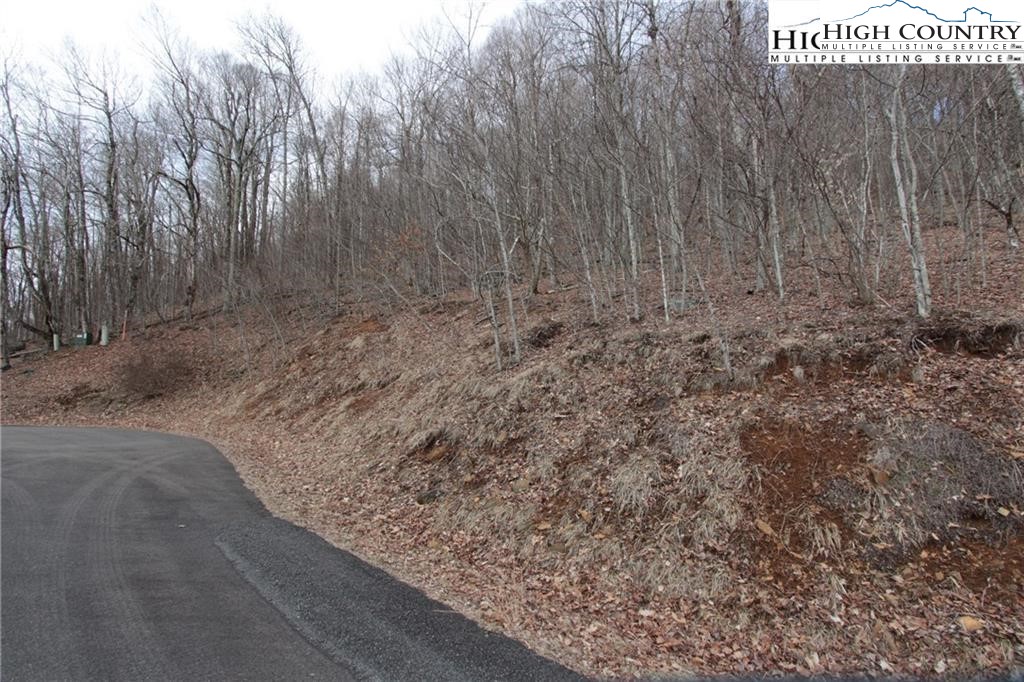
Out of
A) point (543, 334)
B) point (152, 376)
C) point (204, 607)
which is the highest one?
point (543, 334)

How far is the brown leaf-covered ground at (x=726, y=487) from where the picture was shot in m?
4.10

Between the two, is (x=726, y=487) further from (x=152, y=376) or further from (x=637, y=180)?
(x=152, y=376)

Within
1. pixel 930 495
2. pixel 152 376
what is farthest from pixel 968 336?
pixel 152 376

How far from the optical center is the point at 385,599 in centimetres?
461

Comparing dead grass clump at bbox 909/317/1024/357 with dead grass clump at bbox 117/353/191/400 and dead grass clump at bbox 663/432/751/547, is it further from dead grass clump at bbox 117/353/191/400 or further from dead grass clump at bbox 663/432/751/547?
dead grass clump at bbox 117/353/191/400

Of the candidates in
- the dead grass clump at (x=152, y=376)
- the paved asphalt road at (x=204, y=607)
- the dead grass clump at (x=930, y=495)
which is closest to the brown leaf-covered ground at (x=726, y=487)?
the dead grass clump at (x=930, y=495)

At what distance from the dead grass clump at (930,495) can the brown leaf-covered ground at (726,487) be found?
2 cm

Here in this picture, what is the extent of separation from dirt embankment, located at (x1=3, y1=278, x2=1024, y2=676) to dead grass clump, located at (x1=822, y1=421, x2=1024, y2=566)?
15 mm

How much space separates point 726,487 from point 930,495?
1615mm

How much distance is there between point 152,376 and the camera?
19688 mm

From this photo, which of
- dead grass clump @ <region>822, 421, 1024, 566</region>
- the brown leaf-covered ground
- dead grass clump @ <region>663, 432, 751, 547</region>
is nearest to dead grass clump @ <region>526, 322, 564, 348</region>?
the brown leaf-covered ground

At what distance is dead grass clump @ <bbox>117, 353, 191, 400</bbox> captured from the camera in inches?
771

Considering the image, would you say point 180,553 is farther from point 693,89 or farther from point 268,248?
point 268,248

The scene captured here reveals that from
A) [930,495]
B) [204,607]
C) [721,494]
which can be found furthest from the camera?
[721,494]
